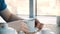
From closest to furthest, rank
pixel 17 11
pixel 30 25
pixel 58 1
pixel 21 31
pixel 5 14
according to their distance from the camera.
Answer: pixel 21 31, pixel 30 25, pixel 5 14, pixel 58 1, pixel 17 11

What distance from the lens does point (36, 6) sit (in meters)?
2.60

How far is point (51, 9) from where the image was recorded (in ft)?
8.16

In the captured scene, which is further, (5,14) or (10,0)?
(10,0)

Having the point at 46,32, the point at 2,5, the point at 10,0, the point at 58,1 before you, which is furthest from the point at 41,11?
the point at 46,32

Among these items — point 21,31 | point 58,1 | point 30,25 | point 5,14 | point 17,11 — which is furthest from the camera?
point 17,11

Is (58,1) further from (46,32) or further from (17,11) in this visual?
(46,32)

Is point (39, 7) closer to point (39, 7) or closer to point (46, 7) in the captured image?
point (39, 7)

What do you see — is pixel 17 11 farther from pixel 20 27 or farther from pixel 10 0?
pixel 20 27

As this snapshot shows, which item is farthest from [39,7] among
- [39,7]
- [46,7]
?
[46,7]

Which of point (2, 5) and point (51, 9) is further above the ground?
point (2, 5)

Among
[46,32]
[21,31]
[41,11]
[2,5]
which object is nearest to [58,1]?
[41,11]

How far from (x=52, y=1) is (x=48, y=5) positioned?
10 centimetres

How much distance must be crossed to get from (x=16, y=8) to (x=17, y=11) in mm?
61

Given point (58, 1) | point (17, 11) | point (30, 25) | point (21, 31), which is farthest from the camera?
point (17, 11)
